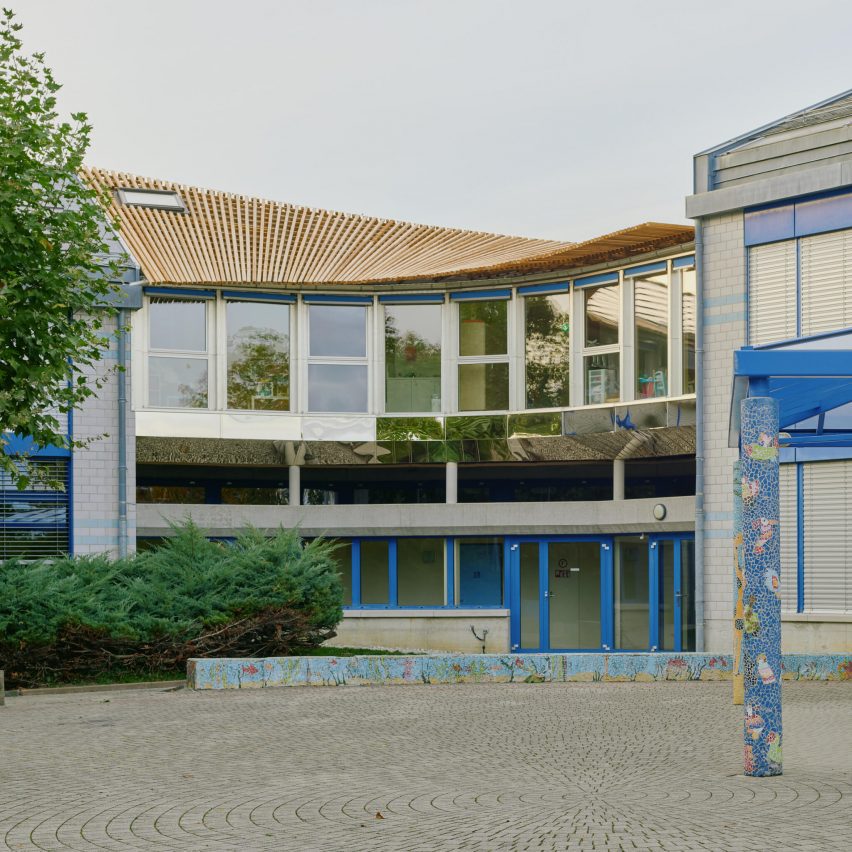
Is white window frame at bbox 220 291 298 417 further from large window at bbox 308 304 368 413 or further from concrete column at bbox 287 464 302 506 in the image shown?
concrete column at bbox 287 464 302 506

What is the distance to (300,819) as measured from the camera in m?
8.64

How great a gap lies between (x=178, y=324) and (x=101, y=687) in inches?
513

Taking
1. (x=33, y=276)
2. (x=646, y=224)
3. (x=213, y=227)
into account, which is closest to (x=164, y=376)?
(x=213, y=227)

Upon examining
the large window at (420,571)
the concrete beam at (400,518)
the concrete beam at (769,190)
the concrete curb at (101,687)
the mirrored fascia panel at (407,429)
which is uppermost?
the concrete beam at (769,190)

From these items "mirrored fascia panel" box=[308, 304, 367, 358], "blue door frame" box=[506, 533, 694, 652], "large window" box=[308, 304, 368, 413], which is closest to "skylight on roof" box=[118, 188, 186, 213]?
"mirrored fascia panel" box=[308, 304, 367, 358]

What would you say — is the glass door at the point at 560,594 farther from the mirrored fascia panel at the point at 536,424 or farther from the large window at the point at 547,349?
the large window at the point at 547,349

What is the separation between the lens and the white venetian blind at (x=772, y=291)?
75.4ft

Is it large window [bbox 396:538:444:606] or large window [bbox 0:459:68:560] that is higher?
large window [bbox 0:459:68:560]

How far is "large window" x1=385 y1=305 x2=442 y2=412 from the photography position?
100 ft

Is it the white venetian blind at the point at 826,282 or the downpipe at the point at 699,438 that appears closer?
the white venetian blind at the point at 826,282

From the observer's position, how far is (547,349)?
29500mm

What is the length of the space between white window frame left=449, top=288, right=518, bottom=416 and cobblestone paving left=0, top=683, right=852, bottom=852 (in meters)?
13.9

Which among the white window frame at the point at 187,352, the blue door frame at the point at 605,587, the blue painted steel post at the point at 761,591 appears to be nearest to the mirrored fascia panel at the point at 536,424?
the blue door frame at the point at 605,587

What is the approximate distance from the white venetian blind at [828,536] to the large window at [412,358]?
1013 cm
